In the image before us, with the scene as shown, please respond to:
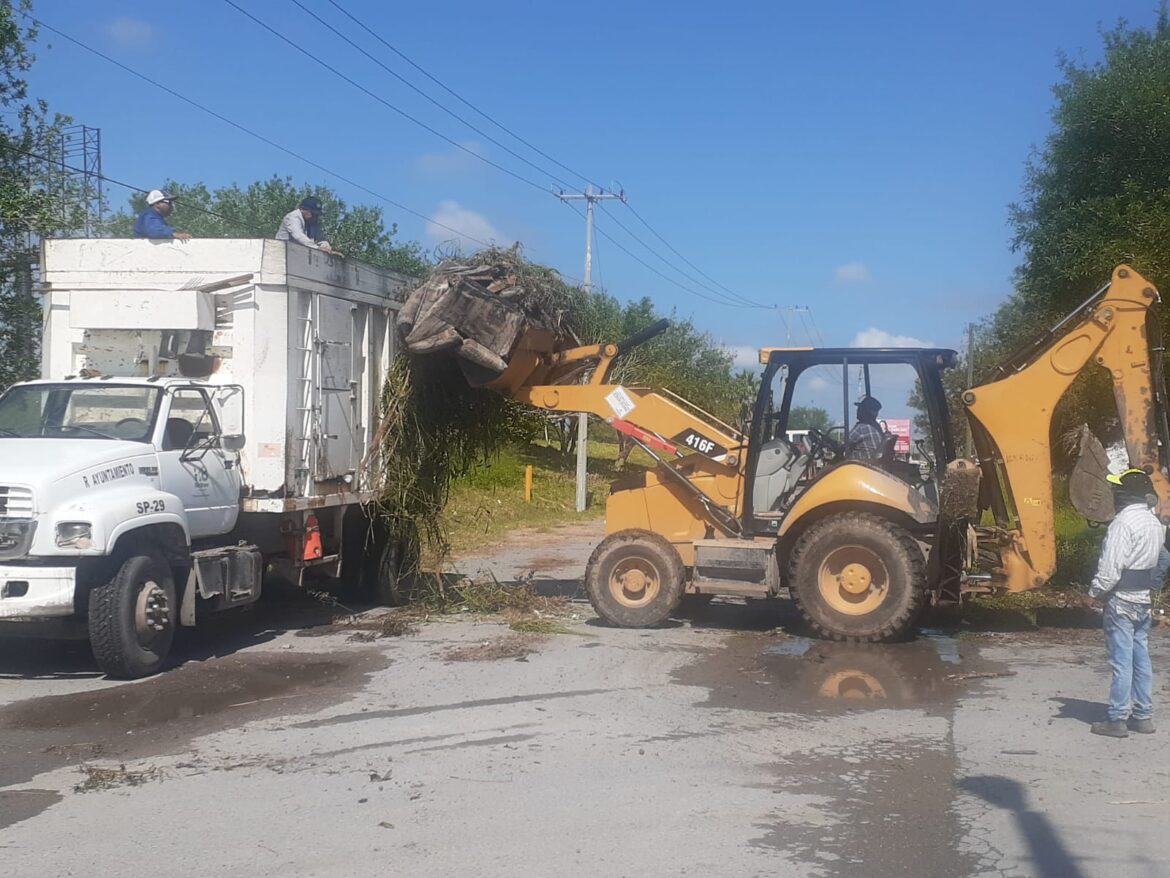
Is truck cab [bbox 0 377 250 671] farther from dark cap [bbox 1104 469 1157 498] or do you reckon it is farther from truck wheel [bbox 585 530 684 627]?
dark cap [bbox 1104 469 1157 498]

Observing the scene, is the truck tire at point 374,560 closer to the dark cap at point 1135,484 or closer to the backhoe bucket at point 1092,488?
the backhoe bucket at point 1092,488

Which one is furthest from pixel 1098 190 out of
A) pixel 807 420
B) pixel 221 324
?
pixel 221 324

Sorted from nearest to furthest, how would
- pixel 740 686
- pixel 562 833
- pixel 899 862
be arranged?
pixel 899 862
pixel 562 833
pixel 740 686

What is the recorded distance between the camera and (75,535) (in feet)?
28.6

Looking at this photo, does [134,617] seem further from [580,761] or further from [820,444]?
[820,444]

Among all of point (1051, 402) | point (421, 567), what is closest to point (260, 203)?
point (421, 567)

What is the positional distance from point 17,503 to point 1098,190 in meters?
15.7

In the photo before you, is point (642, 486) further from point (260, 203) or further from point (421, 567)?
point (260, 203)

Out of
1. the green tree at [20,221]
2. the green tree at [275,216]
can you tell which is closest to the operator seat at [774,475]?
the green tree at [20,221]

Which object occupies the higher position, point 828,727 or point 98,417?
point 98,417

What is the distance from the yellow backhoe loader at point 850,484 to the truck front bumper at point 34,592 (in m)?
4.24

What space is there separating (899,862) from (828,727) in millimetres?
2460

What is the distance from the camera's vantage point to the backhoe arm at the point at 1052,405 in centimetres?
1017

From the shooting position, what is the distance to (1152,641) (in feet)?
34.9
